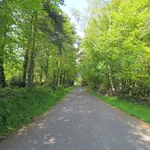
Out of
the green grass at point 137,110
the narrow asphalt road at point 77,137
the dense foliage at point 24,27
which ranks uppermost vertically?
the dense foliage at point 24,27

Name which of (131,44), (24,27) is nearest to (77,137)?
(24,27)

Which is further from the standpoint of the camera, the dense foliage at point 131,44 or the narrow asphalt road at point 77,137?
the dense foliage at point 131,44

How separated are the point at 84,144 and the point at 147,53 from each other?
1041 cm

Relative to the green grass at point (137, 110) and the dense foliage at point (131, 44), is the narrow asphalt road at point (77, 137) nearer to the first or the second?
the green grass at point (137, 110)

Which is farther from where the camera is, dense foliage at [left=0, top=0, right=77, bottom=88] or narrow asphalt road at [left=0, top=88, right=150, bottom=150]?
dense foliage at [left=0, top=0, right=77, bottom=88]

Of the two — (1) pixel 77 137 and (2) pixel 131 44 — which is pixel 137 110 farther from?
(1) pixel 77 137

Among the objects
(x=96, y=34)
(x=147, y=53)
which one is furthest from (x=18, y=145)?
(x=96, y=34)

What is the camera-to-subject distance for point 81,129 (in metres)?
6.00

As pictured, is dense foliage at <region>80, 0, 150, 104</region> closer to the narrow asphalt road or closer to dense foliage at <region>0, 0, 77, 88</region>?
dense foliage at <region>0, 0, 77, 88</region>

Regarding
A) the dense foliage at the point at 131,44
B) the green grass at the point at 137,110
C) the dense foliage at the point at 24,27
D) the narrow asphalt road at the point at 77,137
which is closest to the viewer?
the narrow asphalt road at the point at 77,137

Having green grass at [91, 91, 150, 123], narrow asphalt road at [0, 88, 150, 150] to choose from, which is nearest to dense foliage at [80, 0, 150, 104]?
green grass at [91, 91, 150, 123]

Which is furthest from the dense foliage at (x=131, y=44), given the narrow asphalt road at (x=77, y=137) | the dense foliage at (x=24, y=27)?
the narrow asphalt road at (x=77, y=137)

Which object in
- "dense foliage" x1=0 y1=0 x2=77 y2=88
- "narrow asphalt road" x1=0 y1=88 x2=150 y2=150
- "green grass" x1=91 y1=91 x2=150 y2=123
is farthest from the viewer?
"green grass" x1=91 y1=91 x2=150 y2=123

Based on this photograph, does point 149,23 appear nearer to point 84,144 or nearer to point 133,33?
point 133,33
